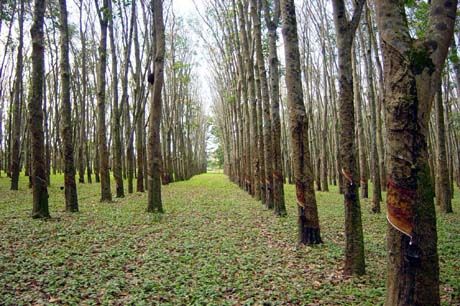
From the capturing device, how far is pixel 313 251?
20.0 ft

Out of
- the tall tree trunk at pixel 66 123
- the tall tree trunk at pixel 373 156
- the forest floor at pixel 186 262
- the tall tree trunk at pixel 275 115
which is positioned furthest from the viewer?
the tall tree trunk at pixel 373 156

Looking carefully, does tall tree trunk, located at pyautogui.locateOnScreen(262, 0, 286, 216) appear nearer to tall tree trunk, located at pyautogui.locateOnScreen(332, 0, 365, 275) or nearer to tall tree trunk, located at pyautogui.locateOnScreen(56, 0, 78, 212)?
tall tree trunk, located at pyautogui.locateOnScreen(332, 0, 365, 275)

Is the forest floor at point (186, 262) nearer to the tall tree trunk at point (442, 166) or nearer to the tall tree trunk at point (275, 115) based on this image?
the tall tree trunk at point (275, 115)

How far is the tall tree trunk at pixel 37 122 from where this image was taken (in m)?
8.57

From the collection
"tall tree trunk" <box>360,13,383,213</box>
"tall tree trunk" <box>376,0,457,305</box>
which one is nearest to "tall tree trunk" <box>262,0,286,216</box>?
"tall tree trunk" <box>360,13,383,213</box>

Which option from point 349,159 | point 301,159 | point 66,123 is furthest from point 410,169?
point 66,123

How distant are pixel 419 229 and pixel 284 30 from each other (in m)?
5.02

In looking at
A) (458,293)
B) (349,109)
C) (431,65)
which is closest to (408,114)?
(431,65)

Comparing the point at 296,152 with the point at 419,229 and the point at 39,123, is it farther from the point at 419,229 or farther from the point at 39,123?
the point at 39,123

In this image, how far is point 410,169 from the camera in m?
2.76

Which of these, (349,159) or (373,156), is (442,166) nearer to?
(373,156)

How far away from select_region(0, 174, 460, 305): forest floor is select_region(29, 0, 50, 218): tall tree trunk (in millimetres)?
600

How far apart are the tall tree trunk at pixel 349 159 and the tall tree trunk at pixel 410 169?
1.88m

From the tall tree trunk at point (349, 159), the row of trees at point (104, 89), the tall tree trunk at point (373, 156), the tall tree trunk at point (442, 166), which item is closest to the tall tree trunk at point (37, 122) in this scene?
the row of trees at point (104, 89)
